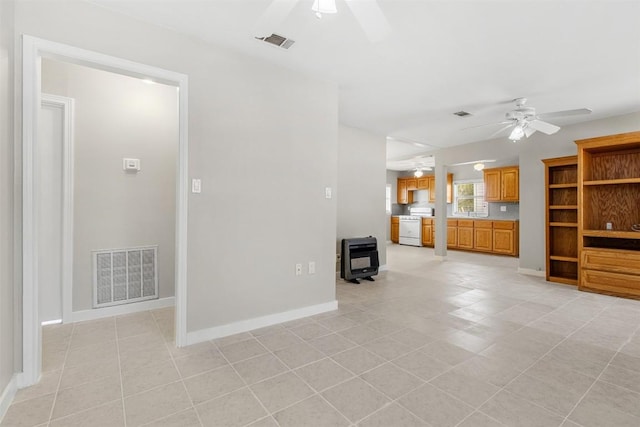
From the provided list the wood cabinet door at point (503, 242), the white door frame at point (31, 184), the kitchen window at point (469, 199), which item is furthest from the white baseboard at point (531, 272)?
the white door frame at point (31, 184)

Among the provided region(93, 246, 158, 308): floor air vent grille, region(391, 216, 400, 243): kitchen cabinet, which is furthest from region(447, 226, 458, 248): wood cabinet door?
region(93, 246, 158, 308): floor air vent grille

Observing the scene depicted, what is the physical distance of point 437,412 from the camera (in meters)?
1.66

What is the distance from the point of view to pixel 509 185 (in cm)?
727

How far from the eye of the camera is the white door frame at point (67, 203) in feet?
9.34

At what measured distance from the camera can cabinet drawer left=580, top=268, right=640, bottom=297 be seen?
3780 mm

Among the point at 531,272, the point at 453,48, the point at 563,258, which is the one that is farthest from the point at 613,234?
→ the point at 453,48

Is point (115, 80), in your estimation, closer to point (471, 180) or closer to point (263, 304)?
point (263, 304)

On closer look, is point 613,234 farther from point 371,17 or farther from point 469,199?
point 469,199

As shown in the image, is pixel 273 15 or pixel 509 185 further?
pixel 509 185

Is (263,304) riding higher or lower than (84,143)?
lower

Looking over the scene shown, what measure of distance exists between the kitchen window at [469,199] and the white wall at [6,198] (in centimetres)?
896

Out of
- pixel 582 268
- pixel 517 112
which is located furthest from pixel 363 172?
pixel 582 268

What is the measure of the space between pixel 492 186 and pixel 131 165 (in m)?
7.80

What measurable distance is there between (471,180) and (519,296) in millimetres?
5203
